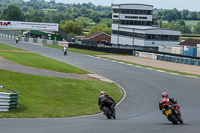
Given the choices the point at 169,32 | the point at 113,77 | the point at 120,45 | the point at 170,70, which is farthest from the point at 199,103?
the point at 120,45

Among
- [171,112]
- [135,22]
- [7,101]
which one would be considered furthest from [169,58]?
[135,22]

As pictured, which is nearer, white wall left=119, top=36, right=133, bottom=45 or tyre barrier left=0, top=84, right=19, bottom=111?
tyre barrier left=0, top=84, right=19, bottom=111

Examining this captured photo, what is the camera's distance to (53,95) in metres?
26.7

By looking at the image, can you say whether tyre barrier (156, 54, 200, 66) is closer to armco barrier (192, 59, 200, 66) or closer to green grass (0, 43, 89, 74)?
armco barrier (192, 59, 200, 66)

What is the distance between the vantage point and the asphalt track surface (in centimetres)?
1416

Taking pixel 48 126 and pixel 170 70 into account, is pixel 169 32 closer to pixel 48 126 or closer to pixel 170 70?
pixel 170 70

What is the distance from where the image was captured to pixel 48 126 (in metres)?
14.7

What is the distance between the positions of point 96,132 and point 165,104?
4484 mm

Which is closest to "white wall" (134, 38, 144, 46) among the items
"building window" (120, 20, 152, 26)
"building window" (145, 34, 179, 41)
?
"building window" (145, 34, 179, 41)

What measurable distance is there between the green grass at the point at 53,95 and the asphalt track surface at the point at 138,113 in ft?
4.66

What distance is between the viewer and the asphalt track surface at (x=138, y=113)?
14.2 m

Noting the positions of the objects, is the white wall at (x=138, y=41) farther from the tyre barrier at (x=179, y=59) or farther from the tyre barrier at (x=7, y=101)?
the tyre barrier at (x=7, y=101)

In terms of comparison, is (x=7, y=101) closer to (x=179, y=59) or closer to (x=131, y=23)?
(x=179, y=59)

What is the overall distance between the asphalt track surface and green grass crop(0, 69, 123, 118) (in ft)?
4.66
